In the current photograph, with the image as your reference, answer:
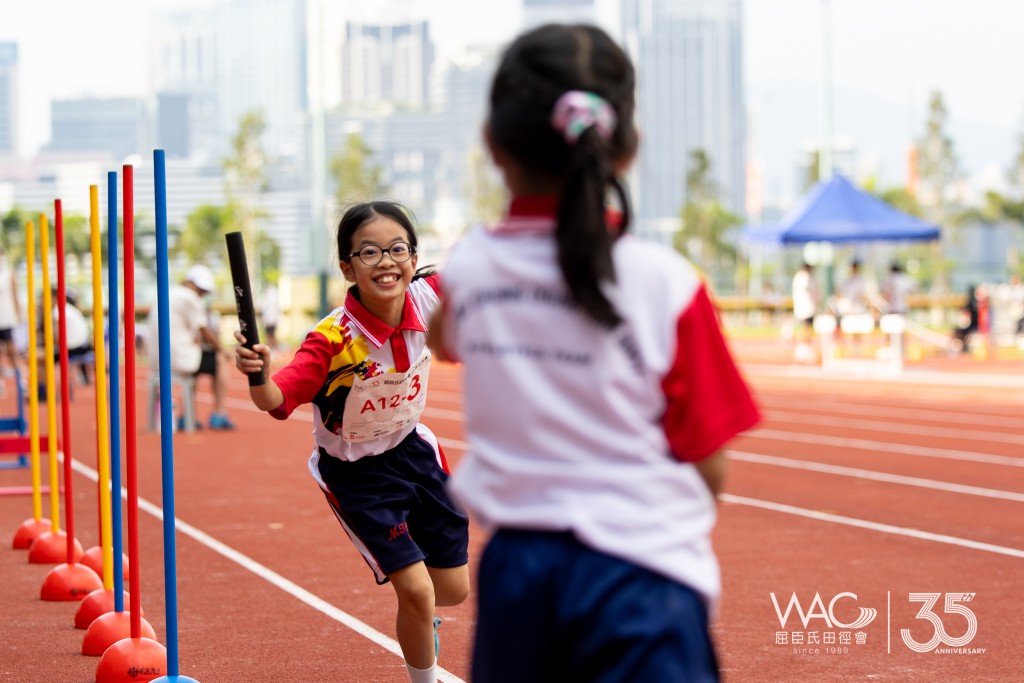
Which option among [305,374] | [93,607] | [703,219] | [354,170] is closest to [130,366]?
[305,374]

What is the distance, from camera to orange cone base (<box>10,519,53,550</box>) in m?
8.38

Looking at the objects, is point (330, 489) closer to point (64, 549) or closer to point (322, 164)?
point (64, 549)

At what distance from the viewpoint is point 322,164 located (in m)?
38.0

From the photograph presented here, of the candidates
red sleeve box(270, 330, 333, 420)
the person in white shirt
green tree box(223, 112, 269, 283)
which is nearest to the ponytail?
red sleeve box(270, 330, 333, 420)

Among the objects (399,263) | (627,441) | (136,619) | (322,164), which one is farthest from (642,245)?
(322,164)

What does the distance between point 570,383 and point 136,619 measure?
3347 millimetres

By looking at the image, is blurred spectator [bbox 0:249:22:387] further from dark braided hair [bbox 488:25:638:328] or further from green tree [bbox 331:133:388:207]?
green tree [bbox 331:133:388:207]

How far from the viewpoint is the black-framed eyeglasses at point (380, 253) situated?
14.3ft

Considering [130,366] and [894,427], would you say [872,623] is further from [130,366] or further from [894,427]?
[894,427]

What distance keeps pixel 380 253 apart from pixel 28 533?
4833 mm

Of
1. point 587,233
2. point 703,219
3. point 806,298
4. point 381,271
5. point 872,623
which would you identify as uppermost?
point 703,219

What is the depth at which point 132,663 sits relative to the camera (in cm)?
521

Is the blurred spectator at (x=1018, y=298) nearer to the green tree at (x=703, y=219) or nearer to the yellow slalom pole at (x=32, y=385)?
the yellow slalom pole at (x=32, y=385)

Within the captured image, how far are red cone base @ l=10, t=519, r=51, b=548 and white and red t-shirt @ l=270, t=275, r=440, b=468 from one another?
4.40 m
